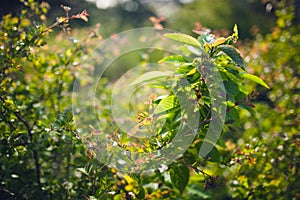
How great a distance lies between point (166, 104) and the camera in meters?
1.37

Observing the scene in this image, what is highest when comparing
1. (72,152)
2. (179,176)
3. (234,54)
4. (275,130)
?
(275,130)

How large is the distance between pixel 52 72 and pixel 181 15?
5.50m

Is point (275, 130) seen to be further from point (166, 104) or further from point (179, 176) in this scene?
point (166, 104)

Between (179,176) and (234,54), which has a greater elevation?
(234,54)

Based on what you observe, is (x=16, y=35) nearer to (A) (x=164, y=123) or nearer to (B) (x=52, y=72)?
(B) (x=52, y=72)

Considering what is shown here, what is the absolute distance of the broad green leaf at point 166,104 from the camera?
1336mm

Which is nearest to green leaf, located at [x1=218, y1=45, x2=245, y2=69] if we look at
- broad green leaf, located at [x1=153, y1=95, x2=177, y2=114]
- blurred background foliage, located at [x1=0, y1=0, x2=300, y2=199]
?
broad green leaf, located at [x1=153, y1=95, x2=177, y2=114]

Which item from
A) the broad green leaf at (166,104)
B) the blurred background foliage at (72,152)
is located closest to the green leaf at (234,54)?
the broad green leaf at (166,104)

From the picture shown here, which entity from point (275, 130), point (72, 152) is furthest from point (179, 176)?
point (275, 130)

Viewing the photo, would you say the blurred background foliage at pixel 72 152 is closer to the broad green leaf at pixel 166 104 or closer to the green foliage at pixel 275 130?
the green foliage at pixel 275 130

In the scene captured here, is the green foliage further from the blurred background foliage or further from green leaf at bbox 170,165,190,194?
green leaf at bbox 170,165,190,194

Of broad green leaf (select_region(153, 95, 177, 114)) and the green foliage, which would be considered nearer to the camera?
broad green leaf (select_region(153, 95, 177, 114))

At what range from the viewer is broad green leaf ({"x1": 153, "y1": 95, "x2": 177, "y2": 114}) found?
1336 mm

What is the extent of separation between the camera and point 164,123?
1.43 meters
